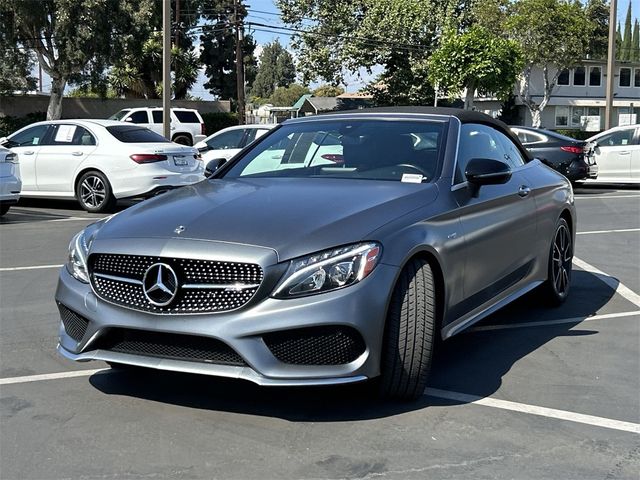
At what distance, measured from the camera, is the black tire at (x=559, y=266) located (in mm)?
6492

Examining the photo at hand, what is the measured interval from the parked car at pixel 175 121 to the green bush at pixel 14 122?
6.42 m

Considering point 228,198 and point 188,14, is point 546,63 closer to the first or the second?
point 188,14

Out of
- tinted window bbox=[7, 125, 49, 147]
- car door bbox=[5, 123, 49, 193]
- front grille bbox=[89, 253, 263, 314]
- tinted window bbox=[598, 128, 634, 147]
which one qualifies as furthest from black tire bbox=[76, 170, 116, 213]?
tinted window bbox=[598, 128, 634, 147]

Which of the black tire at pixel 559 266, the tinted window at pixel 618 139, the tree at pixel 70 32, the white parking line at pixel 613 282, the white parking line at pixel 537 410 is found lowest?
the white parking line at pixel 613 282

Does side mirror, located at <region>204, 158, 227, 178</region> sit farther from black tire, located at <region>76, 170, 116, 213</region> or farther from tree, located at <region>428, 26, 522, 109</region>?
tree, located at <region>428, 26, 522, 109</region>

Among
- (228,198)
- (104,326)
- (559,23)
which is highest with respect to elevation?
(559,23)

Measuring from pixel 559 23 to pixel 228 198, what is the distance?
44890 mm

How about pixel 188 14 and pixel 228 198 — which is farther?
pixel 188 14

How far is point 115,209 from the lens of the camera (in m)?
14.1

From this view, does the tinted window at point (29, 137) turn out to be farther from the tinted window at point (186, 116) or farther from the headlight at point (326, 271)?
the tinted window at point (186, 116)

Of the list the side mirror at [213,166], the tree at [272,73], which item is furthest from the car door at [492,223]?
the tree at [272,73]

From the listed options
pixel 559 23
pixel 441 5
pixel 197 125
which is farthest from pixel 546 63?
pixel 197 125

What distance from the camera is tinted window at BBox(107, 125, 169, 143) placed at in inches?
534

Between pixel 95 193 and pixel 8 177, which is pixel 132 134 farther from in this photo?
pixel 8 177
